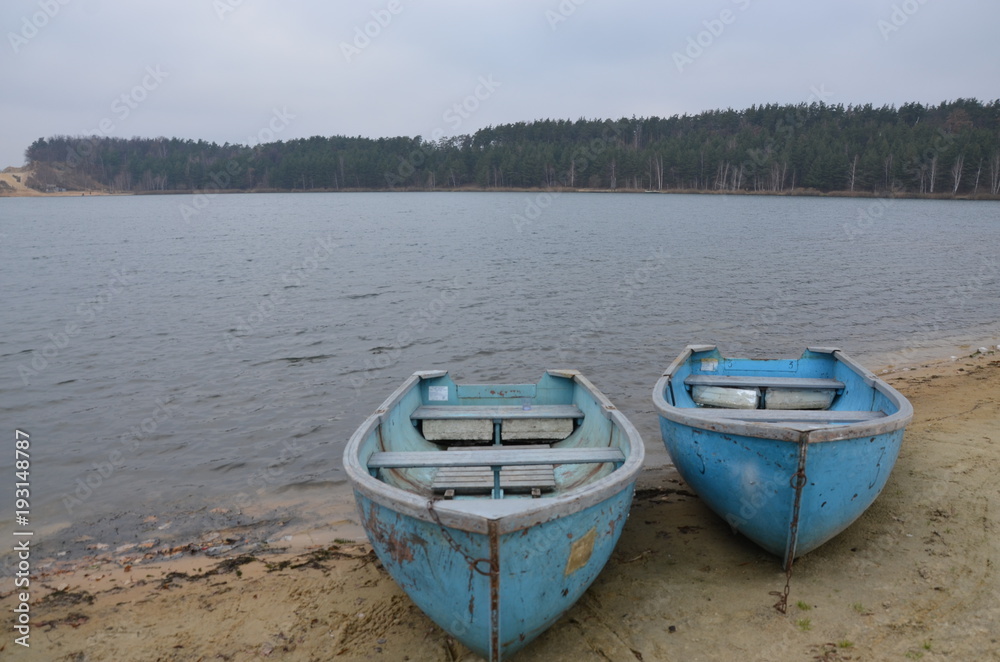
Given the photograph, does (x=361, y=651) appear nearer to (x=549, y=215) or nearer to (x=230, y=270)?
(x=230, y=270)

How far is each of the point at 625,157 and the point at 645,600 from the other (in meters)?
103

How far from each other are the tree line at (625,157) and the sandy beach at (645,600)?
9245cm

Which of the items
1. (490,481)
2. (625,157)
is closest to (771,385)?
(490,481)

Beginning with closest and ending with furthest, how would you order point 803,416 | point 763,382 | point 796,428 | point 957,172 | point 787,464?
1. point 796,428
2. point 787,464
3. point 803,416
4. point 763,382
5. point 957,172

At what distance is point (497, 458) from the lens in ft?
17.6

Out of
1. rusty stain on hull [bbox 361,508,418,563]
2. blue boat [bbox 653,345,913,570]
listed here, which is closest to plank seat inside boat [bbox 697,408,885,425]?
blue boat [bbox 653,345,913,570]

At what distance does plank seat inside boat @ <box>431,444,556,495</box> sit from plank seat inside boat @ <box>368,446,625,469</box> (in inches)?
7.2

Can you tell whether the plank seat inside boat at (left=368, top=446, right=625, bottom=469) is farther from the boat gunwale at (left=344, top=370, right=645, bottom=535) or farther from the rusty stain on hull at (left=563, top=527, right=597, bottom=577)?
the rusty stain on hull at (left=563, top=527, right=597, bottom=577)

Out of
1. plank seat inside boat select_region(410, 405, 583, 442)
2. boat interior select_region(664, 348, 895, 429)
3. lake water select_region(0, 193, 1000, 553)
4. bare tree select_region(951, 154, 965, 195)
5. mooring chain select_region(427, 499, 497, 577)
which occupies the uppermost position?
bare tree select_region(951, 154, 965, 195)

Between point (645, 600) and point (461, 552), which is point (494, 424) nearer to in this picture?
point (645, 600)

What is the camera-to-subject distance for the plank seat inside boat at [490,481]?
18.0ft

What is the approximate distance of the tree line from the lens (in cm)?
8381

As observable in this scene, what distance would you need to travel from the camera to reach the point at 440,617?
415cm

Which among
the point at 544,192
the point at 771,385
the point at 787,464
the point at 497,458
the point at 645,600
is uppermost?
the point at 544,192
